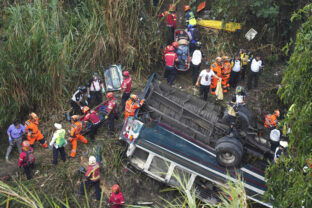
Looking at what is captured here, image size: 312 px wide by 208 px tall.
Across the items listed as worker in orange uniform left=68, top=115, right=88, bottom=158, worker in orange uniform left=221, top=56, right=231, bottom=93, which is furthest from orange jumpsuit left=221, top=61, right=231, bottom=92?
worker in orange uniform left=68, top=115, right=88, bottom=158

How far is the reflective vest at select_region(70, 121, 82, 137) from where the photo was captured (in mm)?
9211

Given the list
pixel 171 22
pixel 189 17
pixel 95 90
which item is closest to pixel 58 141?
pixel 95 90

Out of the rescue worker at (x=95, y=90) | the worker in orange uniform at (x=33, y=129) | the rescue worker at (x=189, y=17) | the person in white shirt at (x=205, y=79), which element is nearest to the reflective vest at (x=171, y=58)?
the person in white shirt at (x=205, y=79)

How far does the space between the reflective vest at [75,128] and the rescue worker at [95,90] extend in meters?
1.58

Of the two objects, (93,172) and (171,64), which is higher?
(171,64)

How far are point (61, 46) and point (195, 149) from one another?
16.4ft

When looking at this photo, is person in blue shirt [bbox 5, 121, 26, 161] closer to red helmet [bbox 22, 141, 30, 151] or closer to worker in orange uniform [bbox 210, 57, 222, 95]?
red helmet [bbox 22, 141, 30, 151]

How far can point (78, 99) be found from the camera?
1045cm

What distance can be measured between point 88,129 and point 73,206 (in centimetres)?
214

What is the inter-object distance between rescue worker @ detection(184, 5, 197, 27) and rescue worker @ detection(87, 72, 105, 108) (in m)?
4.34

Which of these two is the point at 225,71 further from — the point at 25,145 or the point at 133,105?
the point at 25,145

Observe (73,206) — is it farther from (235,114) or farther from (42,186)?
(235,114)

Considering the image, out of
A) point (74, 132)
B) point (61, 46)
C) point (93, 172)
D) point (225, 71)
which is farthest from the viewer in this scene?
point (225, 71)

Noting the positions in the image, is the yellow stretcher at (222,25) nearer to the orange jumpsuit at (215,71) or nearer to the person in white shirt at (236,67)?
the person in white shirt at (236,67)
